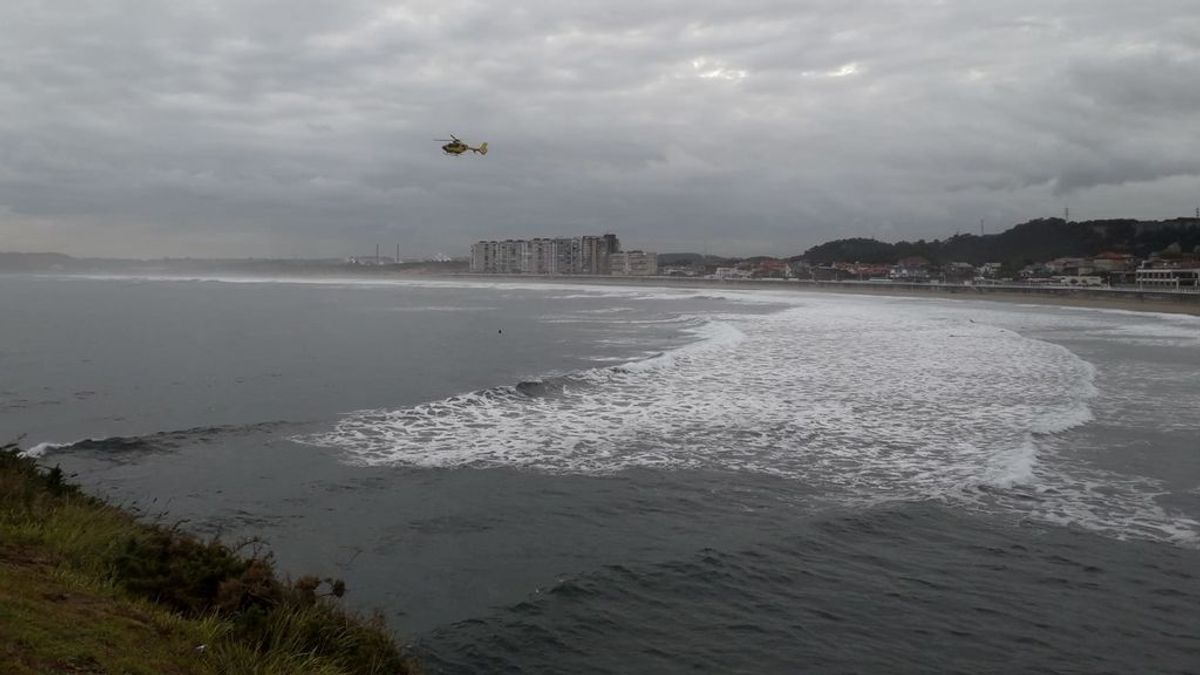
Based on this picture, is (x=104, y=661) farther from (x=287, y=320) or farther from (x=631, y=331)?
(x=287, y=320)

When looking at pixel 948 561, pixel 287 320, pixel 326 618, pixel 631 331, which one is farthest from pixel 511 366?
pixel 287 320

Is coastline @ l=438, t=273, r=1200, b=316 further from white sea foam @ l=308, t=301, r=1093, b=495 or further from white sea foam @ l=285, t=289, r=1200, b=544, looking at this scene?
white sea foam @ l=285, t=289, r=1200, b=544

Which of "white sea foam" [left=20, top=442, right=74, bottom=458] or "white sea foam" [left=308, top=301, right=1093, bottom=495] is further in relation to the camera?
"white sea foam" [left=20, top=442, right=74, bottom=458]

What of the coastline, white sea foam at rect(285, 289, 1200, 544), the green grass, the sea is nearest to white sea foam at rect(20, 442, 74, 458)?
the sea

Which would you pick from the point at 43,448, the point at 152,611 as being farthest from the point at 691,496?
the point at 43,448

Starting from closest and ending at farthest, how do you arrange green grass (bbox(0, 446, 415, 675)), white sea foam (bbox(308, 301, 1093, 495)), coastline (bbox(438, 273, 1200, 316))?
green grass (bbox(0, 446, 415, 675)) → white sea foam (bbox(308, 301, 1093, 495)) → coastline (bbox(438, 273, 1200, 316))

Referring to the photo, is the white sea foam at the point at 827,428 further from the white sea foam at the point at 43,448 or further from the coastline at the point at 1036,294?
the coastline at the point at 1036,294
